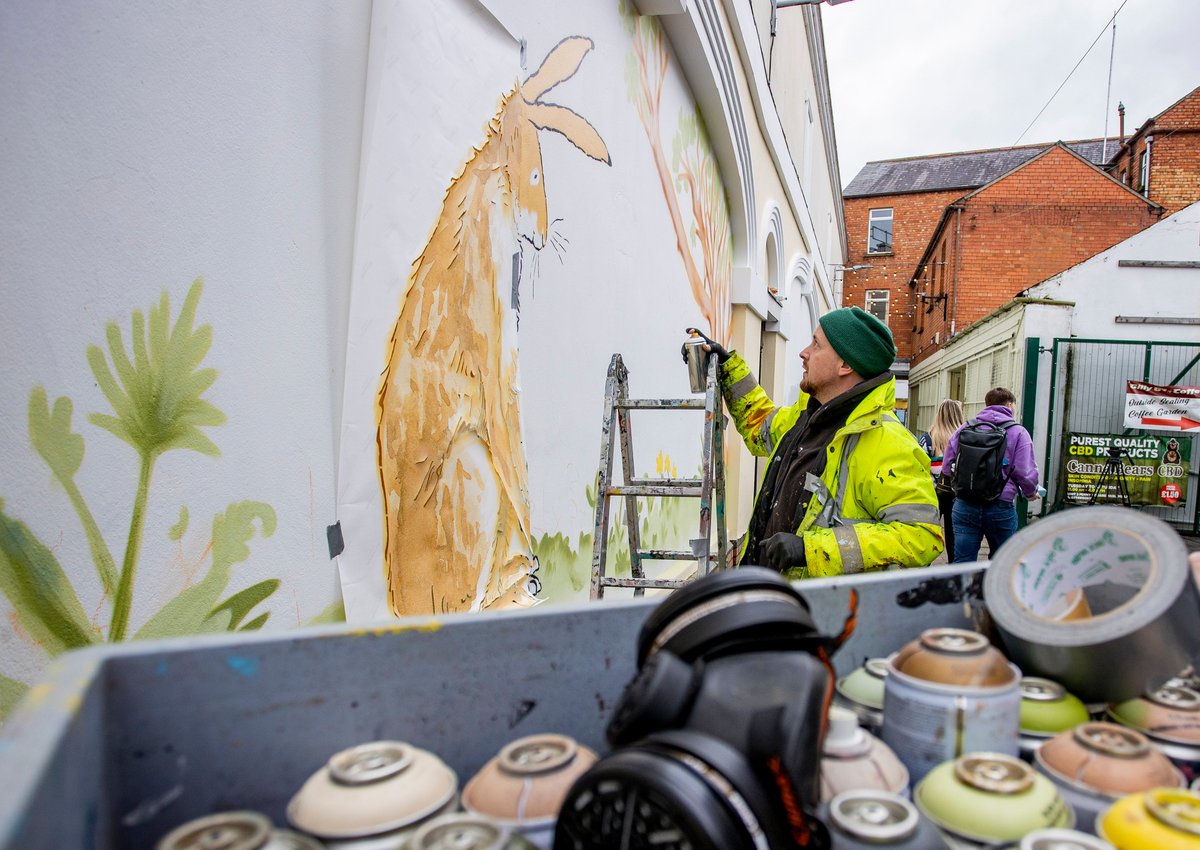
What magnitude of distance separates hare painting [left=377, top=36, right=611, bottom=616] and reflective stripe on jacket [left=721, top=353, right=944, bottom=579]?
977 millimetres

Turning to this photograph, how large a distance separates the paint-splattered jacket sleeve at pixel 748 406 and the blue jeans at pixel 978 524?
9.47 ft

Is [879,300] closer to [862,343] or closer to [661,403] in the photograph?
[661,403]

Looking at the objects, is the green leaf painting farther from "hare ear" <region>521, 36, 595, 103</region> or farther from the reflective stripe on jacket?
"hare ear" <region>521, 36, 595, 103</region>

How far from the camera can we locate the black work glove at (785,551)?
2.24 metres

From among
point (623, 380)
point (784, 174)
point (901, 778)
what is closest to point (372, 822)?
point (901, 778)

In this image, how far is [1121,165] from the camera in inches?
957

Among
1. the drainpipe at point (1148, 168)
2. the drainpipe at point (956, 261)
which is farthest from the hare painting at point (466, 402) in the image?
the drainpipe at point (1148, 168)

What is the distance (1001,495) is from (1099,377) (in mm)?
6279

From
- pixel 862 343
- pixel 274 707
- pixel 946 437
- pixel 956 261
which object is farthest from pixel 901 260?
pixel 274 707

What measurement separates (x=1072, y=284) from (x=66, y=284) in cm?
1348

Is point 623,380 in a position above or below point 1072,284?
below

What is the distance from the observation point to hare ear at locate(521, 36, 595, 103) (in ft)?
9.00

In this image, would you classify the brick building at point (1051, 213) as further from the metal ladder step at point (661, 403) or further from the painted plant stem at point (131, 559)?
the painted plant stem at point (131, 559)

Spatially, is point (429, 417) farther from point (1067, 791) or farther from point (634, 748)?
point (1067, 791)
